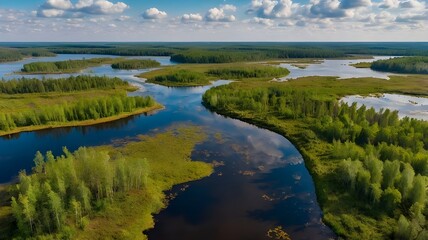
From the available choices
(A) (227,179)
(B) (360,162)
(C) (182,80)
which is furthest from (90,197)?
(C) (182,80)

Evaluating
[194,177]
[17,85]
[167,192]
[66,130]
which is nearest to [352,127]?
[194,177]

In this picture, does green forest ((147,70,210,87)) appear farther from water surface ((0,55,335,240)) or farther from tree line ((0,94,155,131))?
water surface ((0,55,335,240))

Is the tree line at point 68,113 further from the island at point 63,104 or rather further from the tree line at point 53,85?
the tree line at point 53,85

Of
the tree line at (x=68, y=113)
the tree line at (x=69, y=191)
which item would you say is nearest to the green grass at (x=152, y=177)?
the tree line at (x=69, y=191)

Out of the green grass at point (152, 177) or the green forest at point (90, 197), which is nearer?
the green forest at point (90, 197)

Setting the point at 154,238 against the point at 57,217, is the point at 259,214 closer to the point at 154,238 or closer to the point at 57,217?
the point at 154,238

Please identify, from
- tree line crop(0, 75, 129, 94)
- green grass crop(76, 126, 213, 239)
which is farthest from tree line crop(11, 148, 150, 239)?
tree line crop(0, 75, 129, 94)

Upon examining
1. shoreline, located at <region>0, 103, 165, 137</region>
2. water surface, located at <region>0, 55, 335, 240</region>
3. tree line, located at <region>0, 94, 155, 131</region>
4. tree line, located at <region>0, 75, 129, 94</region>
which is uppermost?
tree line, located at <region>0, 75, 129, 94</region>
